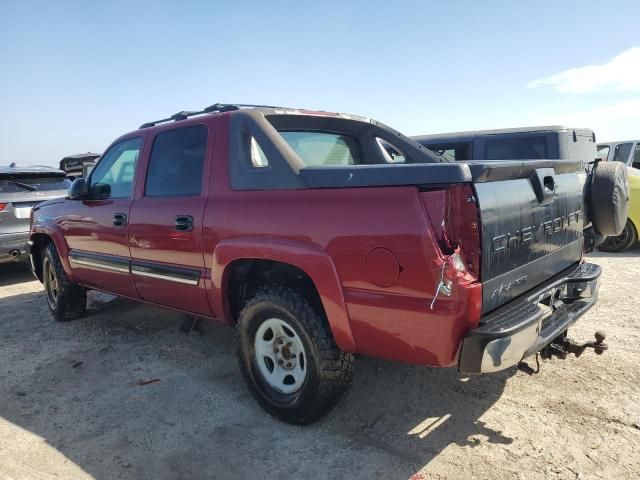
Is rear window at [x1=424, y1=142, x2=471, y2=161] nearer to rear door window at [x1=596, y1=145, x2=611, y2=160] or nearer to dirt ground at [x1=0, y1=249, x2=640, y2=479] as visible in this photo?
dirt ground at [x1=0, y1=249, x2=640, y2=479]

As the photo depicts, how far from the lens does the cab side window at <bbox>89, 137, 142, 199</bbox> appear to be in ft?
13.4

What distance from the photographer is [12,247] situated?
Answer: 684 centimetres

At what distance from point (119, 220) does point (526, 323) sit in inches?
125

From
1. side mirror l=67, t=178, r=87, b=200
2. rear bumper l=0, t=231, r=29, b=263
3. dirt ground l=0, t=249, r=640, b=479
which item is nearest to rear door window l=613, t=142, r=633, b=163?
dirt ground l=0, t=249, r=640, b=479

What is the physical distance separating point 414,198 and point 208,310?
1831 millimetres

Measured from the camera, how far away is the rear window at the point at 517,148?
674cm

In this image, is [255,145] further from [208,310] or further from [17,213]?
[17,213]

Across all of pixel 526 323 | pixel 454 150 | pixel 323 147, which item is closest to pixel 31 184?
pixel 323 147

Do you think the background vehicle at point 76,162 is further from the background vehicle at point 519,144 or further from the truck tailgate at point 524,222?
the truck tailgate at point 524,222

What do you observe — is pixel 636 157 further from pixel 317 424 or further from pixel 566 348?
pixel 317 424

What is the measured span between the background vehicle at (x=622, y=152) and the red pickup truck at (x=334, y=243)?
735 centimetres

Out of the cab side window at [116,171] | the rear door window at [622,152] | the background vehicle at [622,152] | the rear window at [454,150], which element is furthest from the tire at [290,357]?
the rear door window at [622,152]

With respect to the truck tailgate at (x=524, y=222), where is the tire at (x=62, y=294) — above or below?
below

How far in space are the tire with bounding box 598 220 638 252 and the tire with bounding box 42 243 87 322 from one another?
7582 millimetres
